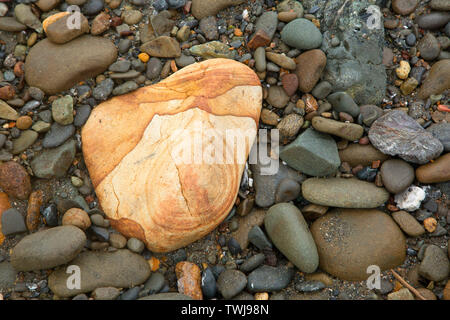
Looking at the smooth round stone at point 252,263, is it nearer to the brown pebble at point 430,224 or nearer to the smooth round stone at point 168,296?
the smooth round stone at point 168,296

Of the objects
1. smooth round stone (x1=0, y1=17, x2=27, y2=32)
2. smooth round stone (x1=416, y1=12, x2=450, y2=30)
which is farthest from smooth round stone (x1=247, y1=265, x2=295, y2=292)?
smooth round stone (x1=0, y1=17, x2=27, y2=32)

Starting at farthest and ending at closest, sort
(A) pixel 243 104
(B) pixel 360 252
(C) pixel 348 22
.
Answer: (C) pixel 348 22 < (A) pixel 243 104 < (B) pixel 360 252

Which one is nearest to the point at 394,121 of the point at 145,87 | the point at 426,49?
the point at 426,49

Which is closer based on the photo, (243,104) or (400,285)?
(400,285)

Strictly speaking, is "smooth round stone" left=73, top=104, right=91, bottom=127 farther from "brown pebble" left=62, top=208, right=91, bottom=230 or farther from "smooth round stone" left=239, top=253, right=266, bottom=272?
"smooth round stone" left=239, top=253, right=266, bottom=272

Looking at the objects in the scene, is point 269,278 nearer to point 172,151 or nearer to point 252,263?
point 252,263

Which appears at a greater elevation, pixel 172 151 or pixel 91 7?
pixel 91 7

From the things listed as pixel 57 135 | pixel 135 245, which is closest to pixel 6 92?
pixel 57 135

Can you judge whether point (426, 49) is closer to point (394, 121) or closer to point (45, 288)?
point (394, 121)
